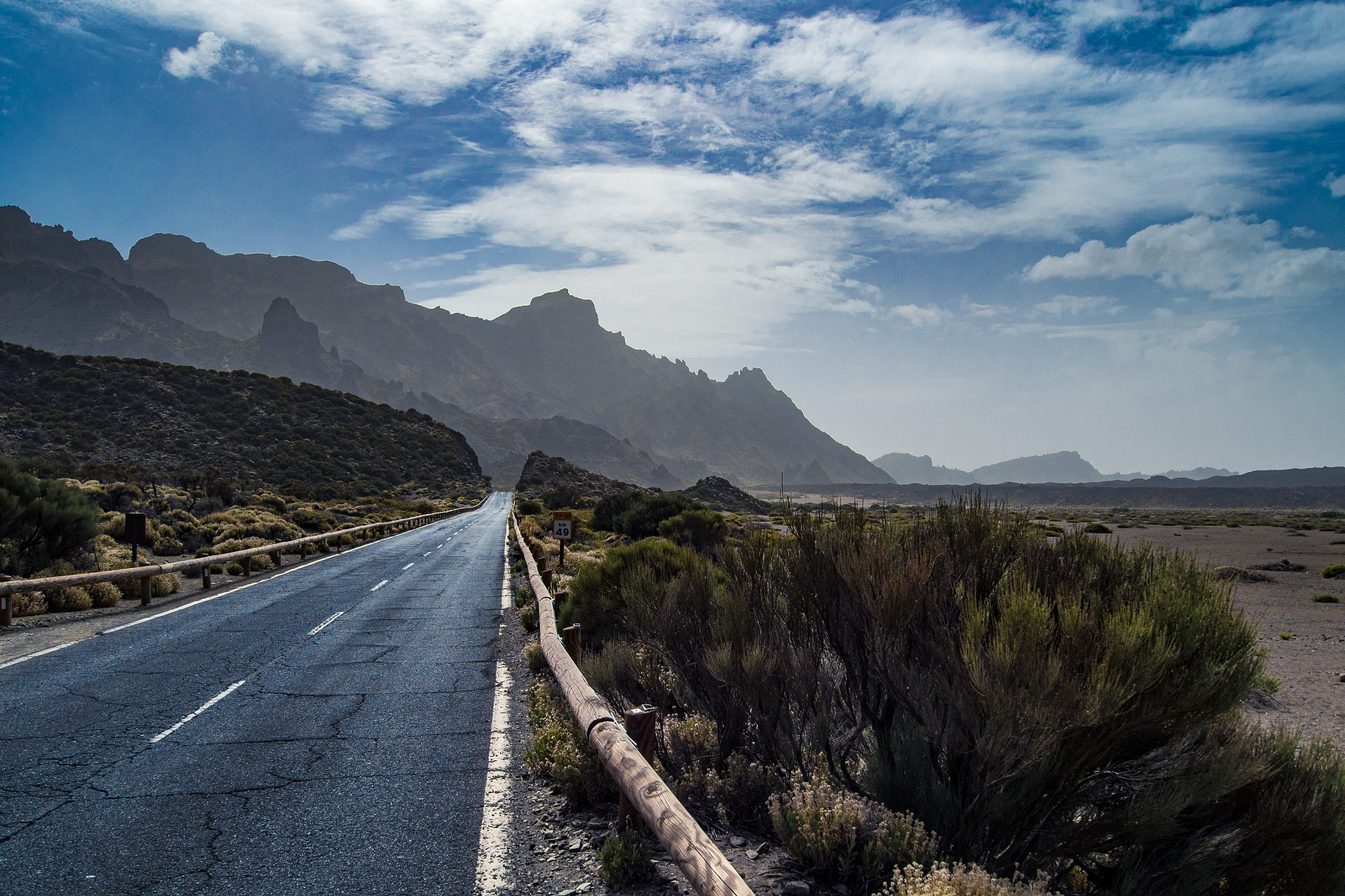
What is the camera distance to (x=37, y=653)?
9.27 metres

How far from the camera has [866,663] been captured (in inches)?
188

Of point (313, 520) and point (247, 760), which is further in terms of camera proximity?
point (313, 520)

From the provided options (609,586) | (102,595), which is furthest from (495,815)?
(102,595)

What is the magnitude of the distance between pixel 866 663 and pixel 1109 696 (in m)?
1.74

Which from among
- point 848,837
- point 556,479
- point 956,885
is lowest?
point 848,837

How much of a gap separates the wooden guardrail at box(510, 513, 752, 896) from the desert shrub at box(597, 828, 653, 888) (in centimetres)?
23

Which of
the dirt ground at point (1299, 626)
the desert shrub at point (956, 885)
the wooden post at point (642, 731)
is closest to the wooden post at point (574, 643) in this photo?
the wooden post at point (642, 731)

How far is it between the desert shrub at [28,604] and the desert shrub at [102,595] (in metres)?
0.77

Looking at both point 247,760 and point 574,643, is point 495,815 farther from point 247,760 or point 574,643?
point 247,760

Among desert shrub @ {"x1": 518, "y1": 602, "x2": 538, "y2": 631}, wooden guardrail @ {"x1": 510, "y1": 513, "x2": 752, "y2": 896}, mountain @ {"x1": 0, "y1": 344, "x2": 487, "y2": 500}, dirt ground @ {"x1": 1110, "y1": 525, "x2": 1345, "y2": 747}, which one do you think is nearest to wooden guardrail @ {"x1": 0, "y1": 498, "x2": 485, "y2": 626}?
desert shrub @ {"x1": 518, "y1": 602, "x2": 538, "y2": 631}

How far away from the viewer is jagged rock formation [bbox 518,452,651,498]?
87.4 meters

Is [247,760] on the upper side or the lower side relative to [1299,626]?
upper

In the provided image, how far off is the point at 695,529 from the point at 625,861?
1931 centimetres

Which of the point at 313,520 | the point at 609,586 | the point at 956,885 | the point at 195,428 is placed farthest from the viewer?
the point at 195,428
